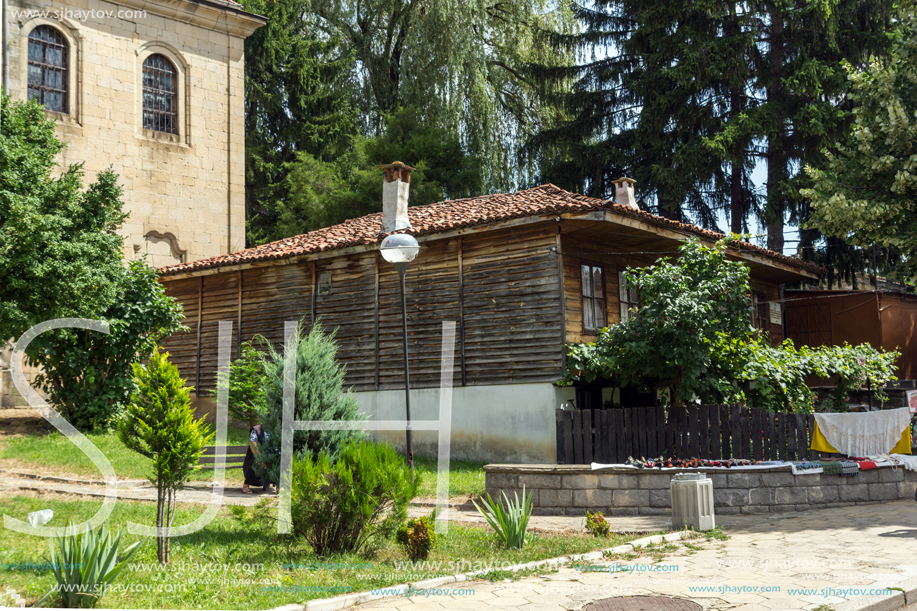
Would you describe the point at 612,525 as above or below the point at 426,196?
below

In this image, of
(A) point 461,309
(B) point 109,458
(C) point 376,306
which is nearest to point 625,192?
(A) point 461,309

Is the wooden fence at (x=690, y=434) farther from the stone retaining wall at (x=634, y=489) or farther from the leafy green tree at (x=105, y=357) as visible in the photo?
the leafy green tree at (x=105, y=357)

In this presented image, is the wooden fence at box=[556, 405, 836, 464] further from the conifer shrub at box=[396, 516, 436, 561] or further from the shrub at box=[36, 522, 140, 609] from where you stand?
the shrub at box=[36, 522, 140, 609]

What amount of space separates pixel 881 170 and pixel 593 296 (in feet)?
19.9

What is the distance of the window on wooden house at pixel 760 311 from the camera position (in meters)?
20.7

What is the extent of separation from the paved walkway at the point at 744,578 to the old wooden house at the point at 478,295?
630 cm

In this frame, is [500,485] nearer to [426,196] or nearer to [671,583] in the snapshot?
[671,583]

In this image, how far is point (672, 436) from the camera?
472 inches

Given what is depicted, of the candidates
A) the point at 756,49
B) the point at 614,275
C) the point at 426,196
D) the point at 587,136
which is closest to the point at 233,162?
the point at 426,196

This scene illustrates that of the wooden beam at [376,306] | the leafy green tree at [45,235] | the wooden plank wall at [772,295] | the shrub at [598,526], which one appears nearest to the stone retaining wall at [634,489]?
the shrub at [598,526]

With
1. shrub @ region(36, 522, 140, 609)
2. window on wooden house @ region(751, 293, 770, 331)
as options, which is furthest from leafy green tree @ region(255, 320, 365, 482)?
window on wooden house @ region(751, 293, 770, 331)

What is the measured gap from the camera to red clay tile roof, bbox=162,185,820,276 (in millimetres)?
14438

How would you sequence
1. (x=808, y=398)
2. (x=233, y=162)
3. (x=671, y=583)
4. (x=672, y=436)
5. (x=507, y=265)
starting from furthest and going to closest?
(x=233, y=162), (x=507, y=265), (x=808, y=398), (x=672, y=436), (x=671, y=583)

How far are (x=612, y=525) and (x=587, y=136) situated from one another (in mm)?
20309
